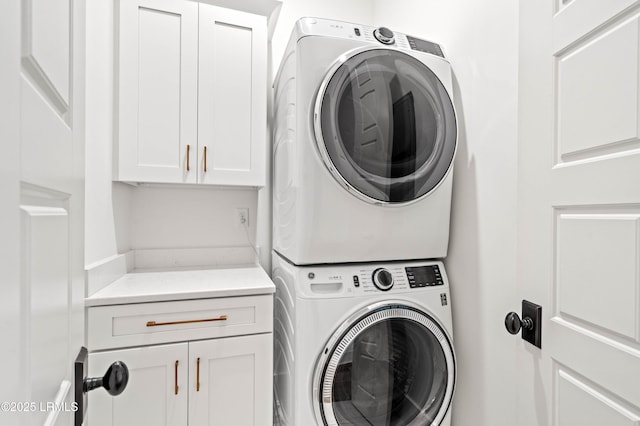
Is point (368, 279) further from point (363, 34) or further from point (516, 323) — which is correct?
point (363, 34)

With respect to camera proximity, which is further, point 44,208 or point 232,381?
point 232,381

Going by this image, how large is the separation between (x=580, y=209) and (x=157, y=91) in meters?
1.76

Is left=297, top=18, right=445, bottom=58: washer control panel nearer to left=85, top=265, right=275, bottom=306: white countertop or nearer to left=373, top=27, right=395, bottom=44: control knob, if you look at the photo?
left=373, top=27, right=395, bottom=44: control knob

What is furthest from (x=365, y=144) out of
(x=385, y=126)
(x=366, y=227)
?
(x=366, y=227)

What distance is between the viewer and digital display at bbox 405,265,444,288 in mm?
1399

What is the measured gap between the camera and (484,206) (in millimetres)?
1311

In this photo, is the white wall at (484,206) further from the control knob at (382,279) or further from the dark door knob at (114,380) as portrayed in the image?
the dark door knob at (114,380)

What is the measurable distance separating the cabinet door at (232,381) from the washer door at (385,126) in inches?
33.0

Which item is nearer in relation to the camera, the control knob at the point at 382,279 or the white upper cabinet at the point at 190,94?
the control knob at the point at 382,279

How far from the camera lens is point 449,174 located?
1.40 meters

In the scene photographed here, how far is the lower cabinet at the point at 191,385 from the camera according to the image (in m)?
1.24

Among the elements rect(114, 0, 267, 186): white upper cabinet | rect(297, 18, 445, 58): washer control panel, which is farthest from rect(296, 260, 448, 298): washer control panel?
rect(297, 18, 445, 58): washer control panel

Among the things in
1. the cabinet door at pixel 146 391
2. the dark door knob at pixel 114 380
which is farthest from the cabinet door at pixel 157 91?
the dark door knob at pixel 114 380

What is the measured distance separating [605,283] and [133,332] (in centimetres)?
153
